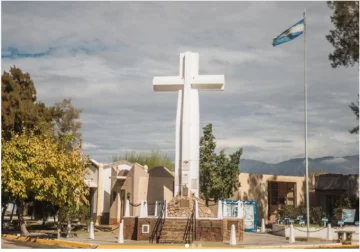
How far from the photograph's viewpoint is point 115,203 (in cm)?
3594

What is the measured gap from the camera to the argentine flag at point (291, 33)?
23.9 meters

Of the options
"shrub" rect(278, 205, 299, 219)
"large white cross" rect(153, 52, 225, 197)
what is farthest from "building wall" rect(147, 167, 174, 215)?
"shrub" rect(278, 205, 299, 219)

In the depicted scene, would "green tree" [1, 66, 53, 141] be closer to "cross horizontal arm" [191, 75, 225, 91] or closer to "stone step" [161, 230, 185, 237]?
"cross horizontal arm" [191, 75, 225, 91]

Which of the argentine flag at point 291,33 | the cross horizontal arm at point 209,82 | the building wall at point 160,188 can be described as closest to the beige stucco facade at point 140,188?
the building wall at point 160,188

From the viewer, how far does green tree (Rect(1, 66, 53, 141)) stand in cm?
3266

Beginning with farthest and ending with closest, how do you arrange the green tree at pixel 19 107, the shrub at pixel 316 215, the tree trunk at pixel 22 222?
the green tree at pixel 19 107 → the shrub at pixel 316 215 → the tree trunk at pixel 22 222

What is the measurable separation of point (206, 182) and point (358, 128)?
40.2ft

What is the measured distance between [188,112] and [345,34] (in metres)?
8.39

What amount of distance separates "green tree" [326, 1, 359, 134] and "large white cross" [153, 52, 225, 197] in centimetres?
567

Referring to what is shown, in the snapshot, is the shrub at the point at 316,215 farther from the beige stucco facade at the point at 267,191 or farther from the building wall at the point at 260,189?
the building wall at the point at 260,189

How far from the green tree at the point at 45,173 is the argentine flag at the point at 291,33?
10.9m

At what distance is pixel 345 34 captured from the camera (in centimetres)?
2317

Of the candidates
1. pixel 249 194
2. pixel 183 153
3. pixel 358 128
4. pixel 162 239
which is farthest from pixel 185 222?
pixel 249 194

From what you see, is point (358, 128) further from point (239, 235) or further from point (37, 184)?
point (37, 184)
